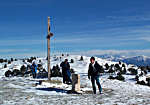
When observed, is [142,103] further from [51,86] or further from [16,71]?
[16,71]

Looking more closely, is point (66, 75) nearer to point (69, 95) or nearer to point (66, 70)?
point (66, 70)

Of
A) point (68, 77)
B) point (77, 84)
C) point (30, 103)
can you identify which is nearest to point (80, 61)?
point (68, 77)

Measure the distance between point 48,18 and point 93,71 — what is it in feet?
25.0

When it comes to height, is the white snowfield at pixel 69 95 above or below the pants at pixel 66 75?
below

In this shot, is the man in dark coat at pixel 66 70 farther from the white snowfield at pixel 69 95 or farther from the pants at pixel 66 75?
the white snowfield at pixel 69 95

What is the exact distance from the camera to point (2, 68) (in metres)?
42.0

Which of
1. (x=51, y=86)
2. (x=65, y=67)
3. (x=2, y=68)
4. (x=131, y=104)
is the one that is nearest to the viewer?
(x=131, y=104)

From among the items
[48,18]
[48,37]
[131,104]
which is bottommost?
[131,104]

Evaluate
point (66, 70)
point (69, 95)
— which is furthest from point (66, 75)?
point (69, 95)

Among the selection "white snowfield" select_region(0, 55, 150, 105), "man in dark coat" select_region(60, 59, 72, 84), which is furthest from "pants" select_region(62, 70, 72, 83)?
"white snowfield" select_region(0, 55, 150, 105)

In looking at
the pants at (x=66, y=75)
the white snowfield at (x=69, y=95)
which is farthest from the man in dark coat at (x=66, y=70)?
the white snowfield at (x=69, y=95)

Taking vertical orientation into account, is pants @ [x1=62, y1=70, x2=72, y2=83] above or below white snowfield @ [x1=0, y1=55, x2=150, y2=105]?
above

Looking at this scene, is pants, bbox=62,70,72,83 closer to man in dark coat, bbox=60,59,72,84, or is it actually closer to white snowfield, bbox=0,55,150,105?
man in dark coat, bbox=60,59,72,84

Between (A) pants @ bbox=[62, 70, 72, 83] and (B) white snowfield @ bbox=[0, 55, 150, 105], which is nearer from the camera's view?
(B) white snowfield @ bbox=[0, 55, 150, 105]
